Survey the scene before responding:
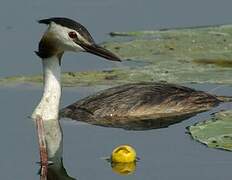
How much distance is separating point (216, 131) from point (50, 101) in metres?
2.56

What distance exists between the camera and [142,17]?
805 inches

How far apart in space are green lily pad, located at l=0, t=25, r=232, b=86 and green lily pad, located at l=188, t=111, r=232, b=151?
6.68 feet

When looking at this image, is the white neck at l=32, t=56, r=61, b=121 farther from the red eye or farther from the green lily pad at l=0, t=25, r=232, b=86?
the green lily pad at l=0, t=25, r=232, b=86

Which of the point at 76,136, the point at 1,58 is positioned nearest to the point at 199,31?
the point at 1,58

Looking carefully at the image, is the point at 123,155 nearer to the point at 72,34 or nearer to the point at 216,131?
the point at 216,131

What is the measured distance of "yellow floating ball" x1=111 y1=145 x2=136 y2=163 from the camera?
1327 cm

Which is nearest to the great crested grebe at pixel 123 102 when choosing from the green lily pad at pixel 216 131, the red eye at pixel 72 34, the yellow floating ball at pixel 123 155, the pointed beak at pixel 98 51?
the red eye at pixel 72 34

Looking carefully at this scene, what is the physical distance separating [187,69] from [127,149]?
3590mm

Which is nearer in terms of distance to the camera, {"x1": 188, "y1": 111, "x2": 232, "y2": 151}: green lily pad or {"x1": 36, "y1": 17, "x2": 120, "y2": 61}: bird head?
{"x1": 188, "y1": 111, "x2": 232, "y2": 151}: green lily pad

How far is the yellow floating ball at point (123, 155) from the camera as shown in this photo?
1327cm

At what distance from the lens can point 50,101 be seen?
603 inches

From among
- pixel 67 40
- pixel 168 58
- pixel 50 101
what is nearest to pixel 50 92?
pixel 50 101

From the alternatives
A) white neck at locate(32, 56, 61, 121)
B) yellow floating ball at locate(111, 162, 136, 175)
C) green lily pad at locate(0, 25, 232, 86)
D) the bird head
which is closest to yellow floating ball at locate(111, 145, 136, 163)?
yellow floating ball at locate(111, 162, 136, 175)

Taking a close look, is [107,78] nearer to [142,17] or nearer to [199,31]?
[199,31]
